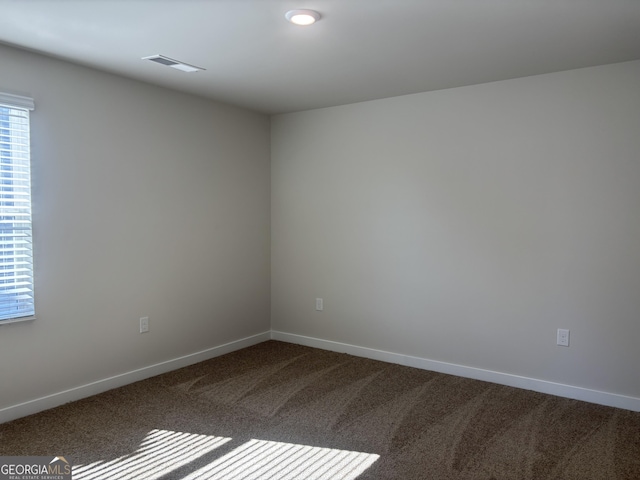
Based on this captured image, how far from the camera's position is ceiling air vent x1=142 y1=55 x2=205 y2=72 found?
317 centimetres

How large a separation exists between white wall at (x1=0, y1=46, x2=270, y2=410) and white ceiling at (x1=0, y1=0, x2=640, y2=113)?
313 mm

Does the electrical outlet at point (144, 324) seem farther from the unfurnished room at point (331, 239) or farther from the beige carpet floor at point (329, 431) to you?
the beige carpet floor at point (329, 431)

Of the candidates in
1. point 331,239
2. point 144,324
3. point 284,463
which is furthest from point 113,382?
point 331,239

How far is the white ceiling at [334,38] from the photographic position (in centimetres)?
242

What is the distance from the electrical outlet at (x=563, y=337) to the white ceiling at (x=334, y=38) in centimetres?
185

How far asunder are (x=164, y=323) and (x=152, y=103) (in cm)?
176

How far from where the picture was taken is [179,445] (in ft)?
9.18

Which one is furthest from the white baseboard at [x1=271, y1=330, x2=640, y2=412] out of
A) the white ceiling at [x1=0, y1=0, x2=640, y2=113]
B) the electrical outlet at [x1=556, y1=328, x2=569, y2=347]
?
the white ceiling at [x1=0, y1=0, x2=640, y2=113]

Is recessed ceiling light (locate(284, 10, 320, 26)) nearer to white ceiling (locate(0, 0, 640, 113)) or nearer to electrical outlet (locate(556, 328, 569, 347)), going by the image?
white ceiling (locate(0, 0, 640, 113))

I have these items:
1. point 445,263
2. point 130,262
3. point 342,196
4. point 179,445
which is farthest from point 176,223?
point 445,263

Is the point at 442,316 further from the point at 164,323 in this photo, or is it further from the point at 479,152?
the point at 164,323

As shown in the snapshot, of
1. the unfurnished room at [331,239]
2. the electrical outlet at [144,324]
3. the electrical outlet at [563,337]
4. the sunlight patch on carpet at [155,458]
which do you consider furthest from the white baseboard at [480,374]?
the sunlight patch on carpet at [155,458]

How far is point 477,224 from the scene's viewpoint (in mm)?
3873

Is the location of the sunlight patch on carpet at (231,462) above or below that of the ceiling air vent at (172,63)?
below
